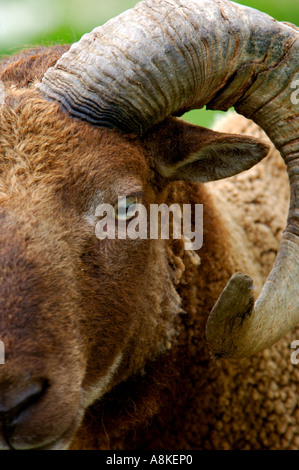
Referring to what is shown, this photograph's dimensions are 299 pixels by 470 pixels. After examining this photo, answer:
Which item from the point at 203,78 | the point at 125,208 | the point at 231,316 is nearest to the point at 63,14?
the point at 203,78

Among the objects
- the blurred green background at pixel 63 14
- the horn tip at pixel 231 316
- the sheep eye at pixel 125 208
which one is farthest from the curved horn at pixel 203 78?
the blurred green background at pixel 63 14

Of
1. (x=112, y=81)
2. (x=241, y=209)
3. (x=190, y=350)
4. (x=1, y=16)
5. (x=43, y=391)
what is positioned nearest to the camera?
(x=43, y=391)

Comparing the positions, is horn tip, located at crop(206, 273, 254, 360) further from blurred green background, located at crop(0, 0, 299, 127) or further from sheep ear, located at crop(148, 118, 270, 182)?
blurred green background, located at crop(0, 0, 299, 127)

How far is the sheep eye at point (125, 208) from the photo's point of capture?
4.00 m

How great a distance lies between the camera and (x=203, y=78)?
4.13 m

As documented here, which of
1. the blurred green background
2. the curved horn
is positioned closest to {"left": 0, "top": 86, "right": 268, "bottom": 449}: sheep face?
the curved horn

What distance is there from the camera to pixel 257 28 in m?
4.16

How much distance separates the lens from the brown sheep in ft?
11.6

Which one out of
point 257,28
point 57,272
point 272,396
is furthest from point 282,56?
point 272,396

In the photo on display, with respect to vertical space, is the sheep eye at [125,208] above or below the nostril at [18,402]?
above

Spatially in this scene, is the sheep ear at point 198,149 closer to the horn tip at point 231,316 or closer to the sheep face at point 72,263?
the sheep face at point 72,263

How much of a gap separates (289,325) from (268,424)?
3.44ft

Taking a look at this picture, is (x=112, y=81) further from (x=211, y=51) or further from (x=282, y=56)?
(x=282, y=56)
